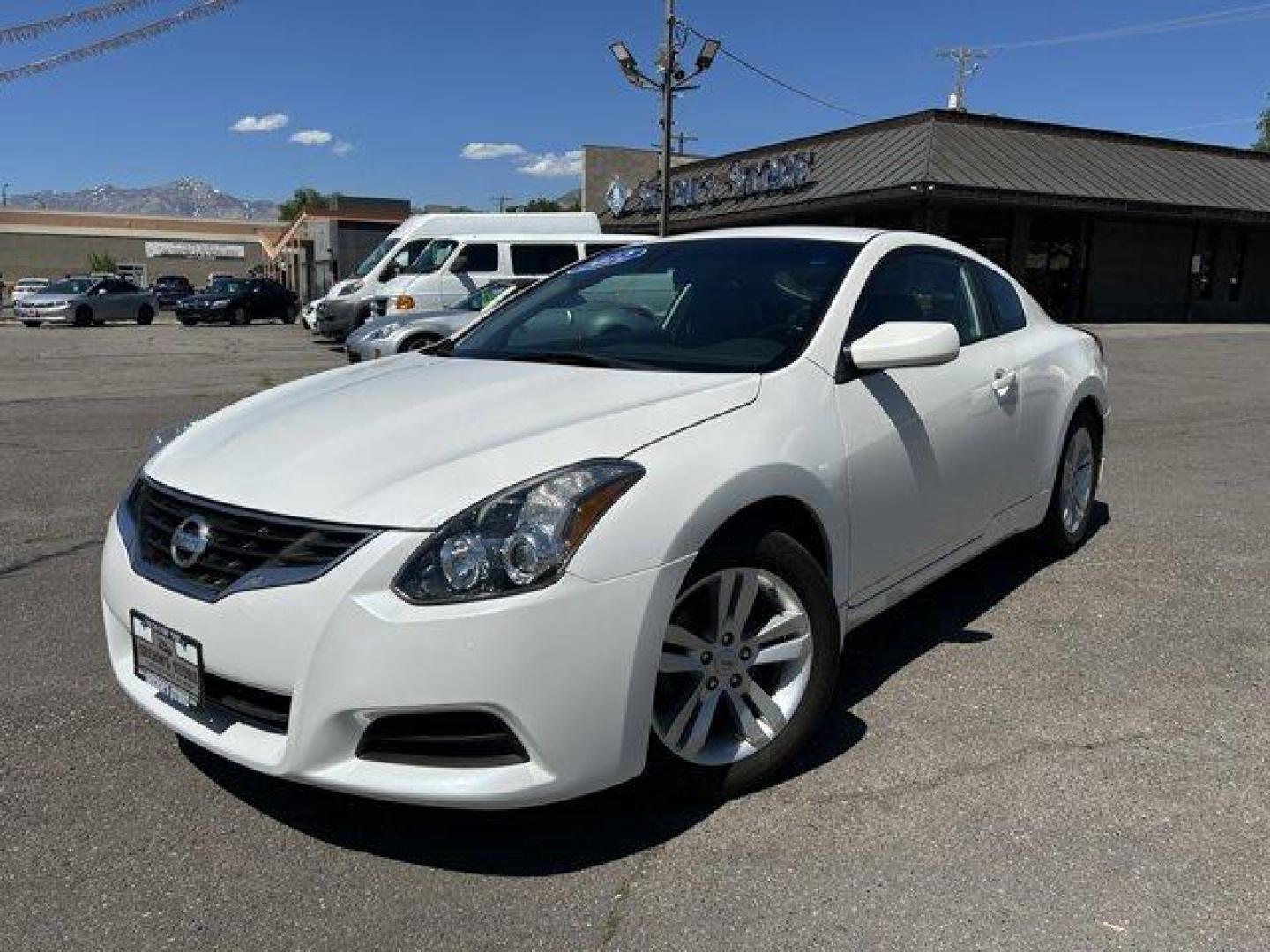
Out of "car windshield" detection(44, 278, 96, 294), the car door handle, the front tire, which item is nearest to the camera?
the front tire

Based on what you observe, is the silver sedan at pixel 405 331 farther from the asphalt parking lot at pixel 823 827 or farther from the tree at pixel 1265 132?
the tree at pixel 1265 132

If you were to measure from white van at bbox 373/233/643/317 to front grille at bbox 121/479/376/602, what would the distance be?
13.1 metres

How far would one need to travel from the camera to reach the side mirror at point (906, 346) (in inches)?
122

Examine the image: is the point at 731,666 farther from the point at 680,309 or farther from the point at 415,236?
the point at 415,236

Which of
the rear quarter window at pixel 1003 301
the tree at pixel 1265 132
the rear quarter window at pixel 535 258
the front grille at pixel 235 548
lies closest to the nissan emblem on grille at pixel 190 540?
the front grille at pixel 235 548

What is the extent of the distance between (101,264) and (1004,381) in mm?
84172

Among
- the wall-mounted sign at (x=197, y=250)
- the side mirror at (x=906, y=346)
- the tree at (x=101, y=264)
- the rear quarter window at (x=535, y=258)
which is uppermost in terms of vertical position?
the wall-mounted sign at (x=197, y=250)

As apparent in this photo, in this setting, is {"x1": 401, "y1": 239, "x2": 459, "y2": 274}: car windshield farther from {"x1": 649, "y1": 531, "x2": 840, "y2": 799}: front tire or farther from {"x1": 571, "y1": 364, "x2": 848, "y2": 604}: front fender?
{"x1": 649, "y1": 531, "x2": 840, "y2": 799}: front tire

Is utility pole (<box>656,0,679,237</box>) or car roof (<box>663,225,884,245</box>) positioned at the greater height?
utility pole (<box>656,0,679,237</box>)

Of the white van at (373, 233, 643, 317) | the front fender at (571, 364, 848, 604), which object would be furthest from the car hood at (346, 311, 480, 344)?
the front fender at (571, 364, 848, 604)

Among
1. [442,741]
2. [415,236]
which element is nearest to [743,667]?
[442,741]

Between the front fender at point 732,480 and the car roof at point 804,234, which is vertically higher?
the car roof at point 804,234

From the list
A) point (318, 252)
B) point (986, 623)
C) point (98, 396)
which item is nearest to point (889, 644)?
point (986, 623)

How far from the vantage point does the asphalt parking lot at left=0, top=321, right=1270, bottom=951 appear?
231 cm
